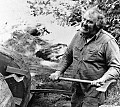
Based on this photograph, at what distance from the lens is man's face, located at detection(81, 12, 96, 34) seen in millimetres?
2888

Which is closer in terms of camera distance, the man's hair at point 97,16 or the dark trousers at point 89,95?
the man's hair at point 97,16

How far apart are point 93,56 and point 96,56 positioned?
35 mm

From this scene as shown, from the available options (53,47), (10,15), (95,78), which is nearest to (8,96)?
(95,78)

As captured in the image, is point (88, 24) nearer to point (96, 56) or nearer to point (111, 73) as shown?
point (96, 56)

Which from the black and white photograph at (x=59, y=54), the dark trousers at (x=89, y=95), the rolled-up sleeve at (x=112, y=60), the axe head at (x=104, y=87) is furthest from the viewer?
the dark trousers at (x=89, y=95)

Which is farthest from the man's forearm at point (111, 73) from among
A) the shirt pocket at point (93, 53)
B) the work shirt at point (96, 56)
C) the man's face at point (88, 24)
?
the man's face at point (88, 24)

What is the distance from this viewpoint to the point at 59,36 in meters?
9.73

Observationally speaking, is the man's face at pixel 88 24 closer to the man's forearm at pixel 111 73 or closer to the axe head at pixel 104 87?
the man's forearm at pixel 111 73

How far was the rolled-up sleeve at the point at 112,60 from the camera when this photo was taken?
284 cm

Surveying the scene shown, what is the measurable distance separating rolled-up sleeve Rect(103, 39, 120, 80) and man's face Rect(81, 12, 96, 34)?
0.23 m

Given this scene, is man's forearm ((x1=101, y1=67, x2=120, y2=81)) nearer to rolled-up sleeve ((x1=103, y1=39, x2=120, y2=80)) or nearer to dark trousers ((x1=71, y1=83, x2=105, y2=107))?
rolled-up sleeve ((x1=103, y1=39, x2=120, y2=80))

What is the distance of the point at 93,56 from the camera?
9.89 feet

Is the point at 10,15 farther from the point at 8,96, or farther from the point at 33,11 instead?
the point at 8,96

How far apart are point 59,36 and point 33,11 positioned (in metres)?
2.07
